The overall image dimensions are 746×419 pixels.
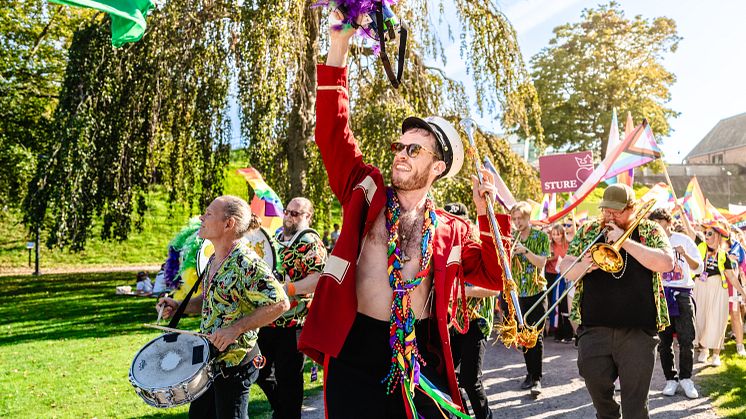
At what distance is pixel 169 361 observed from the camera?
3.63 m

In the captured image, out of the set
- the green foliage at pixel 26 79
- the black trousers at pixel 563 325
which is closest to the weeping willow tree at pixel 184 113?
the black trousers at pixel 563 325

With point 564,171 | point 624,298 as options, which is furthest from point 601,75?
point 624,298

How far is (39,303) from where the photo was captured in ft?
49.5

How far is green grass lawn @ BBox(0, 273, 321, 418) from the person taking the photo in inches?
252

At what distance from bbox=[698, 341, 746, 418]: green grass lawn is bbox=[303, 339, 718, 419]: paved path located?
15 cm

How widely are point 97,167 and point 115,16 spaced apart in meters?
8.37

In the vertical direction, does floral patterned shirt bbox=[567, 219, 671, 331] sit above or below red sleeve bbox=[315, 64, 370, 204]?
below

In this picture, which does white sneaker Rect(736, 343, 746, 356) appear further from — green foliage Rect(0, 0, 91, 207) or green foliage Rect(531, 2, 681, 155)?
green foliage Rect(531, 2, 681, 155)

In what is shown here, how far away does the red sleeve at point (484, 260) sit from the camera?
3170mm

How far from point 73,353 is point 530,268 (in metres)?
6.99

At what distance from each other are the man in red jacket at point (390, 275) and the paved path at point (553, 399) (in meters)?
3.50

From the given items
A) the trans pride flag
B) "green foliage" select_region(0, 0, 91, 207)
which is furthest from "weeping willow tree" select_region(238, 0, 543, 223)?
"green foliage" select_region(0, 0, 91, 207)

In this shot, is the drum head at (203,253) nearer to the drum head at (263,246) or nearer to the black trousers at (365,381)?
the drum head at (263,246)

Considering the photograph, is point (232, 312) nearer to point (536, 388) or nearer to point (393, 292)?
point (393, 292)
